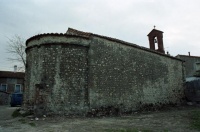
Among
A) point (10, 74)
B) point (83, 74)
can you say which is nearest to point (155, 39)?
point (83, 74)

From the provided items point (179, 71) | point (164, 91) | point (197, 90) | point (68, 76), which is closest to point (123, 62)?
point (68, 76)

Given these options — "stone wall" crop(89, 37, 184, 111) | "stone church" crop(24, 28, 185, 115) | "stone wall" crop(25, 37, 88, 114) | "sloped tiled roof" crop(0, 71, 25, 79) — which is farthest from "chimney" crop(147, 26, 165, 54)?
"sloped tiled roof" crop(0, 71, 25, 79)

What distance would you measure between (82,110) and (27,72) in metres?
4.61

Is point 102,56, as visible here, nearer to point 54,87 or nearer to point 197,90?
point 54,87

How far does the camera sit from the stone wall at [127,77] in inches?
538

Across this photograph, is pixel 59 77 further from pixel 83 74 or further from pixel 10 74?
pixel 10 74

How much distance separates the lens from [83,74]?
Answer: 13.1 m

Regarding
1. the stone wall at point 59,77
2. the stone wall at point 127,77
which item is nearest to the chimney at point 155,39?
the stone wall at point 127,77

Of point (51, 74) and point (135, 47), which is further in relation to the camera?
point (135, 47)

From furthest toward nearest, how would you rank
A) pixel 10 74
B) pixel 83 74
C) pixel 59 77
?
pixel 10 74
pixel 83 74
pixel 59 77

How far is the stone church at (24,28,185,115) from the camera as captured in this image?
1250cm

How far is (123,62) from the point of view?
50.1ft

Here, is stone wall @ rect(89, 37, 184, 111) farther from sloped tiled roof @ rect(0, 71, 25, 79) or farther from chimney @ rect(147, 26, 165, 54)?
sloped tiled roof @ rect(0, 71, 25, 79)

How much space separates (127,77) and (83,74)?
363 cm
